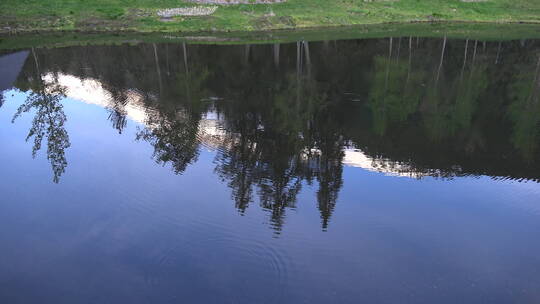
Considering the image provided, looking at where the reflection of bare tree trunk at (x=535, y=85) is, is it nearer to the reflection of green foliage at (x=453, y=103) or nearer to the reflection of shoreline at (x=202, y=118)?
the reflection of green foliage at (x=453, y=103)

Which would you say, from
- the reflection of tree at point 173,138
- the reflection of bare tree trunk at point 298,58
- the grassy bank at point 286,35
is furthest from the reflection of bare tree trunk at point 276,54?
the reflection of tree at point 173,138

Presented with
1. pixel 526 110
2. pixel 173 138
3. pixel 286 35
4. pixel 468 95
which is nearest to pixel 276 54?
pixel 286 35

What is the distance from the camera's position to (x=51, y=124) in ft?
107

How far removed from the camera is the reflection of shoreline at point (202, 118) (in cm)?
2672

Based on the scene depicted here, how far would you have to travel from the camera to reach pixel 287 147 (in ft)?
95.1

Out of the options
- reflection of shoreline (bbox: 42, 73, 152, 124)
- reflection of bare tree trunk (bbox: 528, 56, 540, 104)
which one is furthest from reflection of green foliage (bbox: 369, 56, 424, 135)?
reflection of shoreline (bbox: 42, 73, 152, 124)

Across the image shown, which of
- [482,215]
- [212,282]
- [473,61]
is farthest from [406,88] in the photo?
[212,282]

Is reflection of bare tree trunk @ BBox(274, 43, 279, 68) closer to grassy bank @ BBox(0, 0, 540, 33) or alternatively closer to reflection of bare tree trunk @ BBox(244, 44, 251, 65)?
reflection of bare tree trunk @ BBox(244, 44, 251, 65)

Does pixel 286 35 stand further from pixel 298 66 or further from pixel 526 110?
pixel 526 110

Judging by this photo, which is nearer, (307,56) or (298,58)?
(298,58)

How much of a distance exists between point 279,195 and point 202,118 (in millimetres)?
13329

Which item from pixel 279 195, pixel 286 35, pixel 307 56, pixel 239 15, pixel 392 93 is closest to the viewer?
pixel 279 195

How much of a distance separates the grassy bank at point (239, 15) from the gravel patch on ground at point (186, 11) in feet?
3.78

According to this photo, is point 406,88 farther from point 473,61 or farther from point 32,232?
point 32,232
